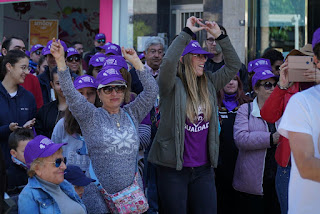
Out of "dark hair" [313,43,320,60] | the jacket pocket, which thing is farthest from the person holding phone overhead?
the jacket pocket

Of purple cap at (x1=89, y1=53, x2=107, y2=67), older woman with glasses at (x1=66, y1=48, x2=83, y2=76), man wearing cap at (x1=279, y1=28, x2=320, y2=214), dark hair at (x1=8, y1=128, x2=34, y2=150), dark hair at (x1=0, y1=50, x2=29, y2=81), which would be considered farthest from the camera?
older woman with glasses at (x1=66, y1=48, x2=83, y2=76)

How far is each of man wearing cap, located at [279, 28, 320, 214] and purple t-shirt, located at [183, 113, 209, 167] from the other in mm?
2041

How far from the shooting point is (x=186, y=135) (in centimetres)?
488

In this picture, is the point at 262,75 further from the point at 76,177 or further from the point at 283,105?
the point at 76,177

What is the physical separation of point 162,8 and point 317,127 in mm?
8544

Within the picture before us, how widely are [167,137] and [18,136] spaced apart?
1449mm

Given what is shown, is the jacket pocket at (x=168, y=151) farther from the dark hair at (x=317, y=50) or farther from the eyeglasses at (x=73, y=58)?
the eyeglasses at (x=73, y=58)

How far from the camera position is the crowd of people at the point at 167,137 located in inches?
154

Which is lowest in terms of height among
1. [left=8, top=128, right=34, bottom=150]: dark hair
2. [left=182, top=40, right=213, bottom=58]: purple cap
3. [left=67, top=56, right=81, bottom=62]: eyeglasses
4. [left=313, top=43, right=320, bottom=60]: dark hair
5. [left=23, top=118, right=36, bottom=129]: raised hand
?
[left=8, top=128, right=34, bottom=150]: dark hair

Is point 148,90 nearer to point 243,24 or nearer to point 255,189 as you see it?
point 255,189

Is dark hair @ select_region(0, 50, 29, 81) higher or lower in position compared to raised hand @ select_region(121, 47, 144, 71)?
higher

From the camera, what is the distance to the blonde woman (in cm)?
480

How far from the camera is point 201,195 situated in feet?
16.0

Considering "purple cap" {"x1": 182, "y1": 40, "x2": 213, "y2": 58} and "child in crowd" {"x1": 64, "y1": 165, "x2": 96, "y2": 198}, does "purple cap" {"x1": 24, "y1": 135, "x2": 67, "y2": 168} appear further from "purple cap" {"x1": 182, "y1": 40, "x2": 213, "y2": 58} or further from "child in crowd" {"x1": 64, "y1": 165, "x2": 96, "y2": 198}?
"purple cap" {"x1": 182, "y1": 40, "x2": 213, "y2": 58}
